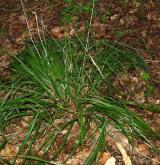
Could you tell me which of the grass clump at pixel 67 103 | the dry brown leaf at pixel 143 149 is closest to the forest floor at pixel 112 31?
the dry brown leaf at pixel 143 149

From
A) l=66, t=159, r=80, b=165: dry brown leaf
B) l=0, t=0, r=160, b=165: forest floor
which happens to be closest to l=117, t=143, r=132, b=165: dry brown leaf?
l=0, t=0, r=160, b=165: forest floor

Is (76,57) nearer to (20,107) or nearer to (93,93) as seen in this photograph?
(93,93)

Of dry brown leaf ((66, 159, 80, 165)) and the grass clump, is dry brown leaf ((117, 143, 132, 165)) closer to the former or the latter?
the grass clump

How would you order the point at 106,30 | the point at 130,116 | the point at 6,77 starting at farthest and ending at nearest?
the point at 106,30 → the point at 6,77 → the point at 130,116

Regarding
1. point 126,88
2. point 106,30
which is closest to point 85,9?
point 106,30

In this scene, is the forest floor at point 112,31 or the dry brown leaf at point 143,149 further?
the forest floor at point 112,31

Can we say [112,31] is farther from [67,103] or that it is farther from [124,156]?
[124,156]

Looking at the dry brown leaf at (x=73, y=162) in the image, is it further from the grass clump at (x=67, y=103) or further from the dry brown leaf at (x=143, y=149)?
the dry brown leaf at (x=143, y=149)

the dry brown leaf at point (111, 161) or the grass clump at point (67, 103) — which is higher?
the grass clump at point (67, 103)
